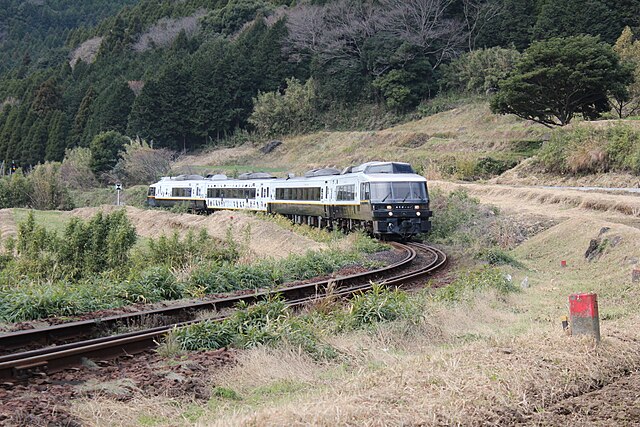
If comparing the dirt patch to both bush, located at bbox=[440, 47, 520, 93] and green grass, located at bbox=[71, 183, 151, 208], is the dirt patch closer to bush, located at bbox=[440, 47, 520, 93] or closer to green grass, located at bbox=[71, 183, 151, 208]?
green grass, located at bbox=[71, 183, 151, 208]

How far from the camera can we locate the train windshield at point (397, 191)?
24527mm

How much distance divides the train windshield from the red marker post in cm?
1598

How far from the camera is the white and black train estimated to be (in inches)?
967

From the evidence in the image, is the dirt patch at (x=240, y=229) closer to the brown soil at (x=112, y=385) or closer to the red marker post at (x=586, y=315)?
the brown soil at (x=112, y=385)

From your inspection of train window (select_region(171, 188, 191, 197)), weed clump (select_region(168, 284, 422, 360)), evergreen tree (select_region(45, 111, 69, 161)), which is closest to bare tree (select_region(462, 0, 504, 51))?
train window (select_region(171, 188, 191, 197))

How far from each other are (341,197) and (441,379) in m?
21.2

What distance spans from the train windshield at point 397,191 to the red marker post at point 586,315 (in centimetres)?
1598

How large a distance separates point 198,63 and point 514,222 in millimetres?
54264

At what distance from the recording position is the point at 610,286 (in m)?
13.5

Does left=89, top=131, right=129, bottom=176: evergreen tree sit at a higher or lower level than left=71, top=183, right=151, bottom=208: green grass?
higher

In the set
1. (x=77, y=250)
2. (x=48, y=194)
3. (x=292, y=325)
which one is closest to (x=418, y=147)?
(x=48, y=194)

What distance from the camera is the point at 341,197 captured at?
28109 mm

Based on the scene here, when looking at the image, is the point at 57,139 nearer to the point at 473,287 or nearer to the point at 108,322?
the point at 473,287

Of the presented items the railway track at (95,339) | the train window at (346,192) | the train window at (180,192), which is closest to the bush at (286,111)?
the train window at (180,192)
